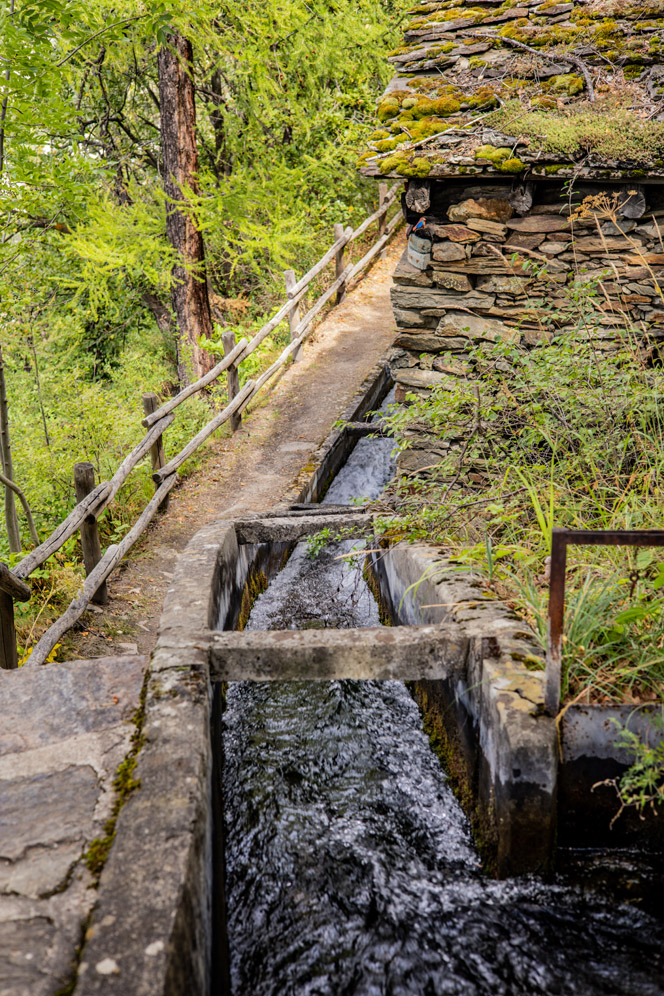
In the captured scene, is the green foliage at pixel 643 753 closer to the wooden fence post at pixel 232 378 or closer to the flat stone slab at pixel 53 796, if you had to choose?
the flat stone slab at pixel 53 796

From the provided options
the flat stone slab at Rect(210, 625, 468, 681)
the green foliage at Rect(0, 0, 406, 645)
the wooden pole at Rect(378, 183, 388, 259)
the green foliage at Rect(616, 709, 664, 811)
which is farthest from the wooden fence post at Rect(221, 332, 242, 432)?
the wooden pole at Rect(378, 183, 388, 259)

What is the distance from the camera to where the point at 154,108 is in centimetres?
1118

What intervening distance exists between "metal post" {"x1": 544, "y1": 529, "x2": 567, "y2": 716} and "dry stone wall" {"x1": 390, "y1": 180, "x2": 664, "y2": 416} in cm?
220

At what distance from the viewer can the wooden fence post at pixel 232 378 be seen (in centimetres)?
730

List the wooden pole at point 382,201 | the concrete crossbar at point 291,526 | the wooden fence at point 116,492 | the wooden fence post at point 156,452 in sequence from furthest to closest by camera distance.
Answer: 1. the wooden pole at point 382,201
2. the wooden fence post at point 156,452
3. the concrete crossbar at point 291,526
4. the wooden fence at point 116,492

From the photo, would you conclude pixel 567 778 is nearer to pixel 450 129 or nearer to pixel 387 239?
pixel 450 129

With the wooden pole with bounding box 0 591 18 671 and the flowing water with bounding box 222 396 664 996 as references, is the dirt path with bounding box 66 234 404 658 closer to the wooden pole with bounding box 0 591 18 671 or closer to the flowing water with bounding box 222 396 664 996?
the wooden pole with bounding box 0 591 18 671

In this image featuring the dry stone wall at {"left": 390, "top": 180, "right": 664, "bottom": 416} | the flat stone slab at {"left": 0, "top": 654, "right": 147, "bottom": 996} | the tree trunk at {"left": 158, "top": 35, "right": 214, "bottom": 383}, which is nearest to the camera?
the flat stone slab at {"left": 0, "top": 654, "right": 147, "bottom": 996}

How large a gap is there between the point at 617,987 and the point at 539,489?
196 cm

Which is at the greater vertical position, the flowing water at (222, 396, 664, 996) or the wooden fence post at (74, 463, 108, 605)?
the wooden fence post at (74, 463, 108, 605)

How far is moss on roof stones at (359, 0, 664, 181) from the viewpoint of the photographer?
155 inches

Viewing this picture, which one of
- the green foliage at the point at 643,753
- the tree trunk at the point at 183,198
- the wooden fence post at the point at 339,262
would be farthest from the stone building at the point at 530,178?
the wooden fence post at the point at 339,262

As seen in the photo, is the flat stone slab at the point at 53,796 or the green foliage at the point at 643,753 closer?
the flat stone slab at the point at 53,796

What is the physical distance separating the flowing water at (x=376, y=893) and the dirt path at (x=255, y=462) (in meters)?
1.33
